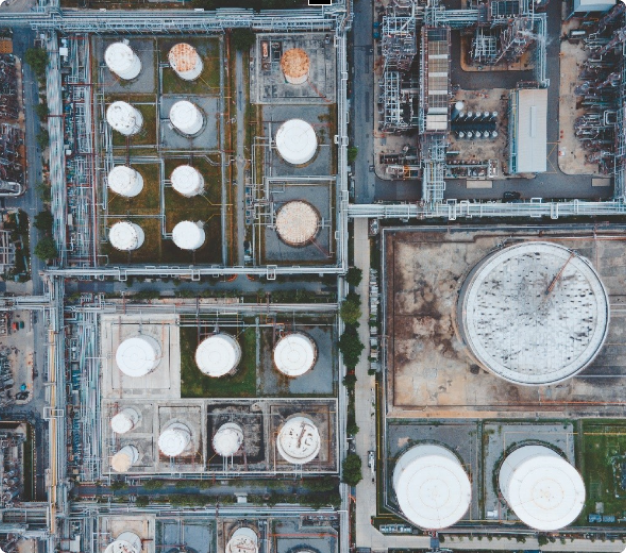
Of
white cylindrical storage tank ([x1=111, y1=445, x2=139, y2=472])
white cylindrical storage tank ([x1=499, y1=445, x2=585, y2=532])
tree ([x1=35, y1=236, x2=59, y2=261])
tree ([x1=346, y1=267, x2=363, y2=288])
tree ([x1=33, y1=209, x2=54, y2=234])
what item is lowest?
white cylindrical storage tank ([x1=499, y1=445, x2=585, y2=532])

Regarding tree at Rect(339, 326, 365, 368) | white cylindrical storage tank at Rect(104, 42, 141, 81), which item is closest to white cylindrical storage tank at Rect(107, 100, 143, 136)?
white cylindrical storage tank at Rect(104, 42, 141, 81)

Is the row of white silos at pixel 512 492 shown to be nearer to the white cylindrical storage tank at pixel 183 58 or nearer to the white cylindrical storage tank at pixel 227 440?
the white cylindrical storage tank at pixel 227 440

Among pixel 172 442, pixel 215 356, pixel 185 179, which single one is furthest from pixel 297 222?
pixel 172 442

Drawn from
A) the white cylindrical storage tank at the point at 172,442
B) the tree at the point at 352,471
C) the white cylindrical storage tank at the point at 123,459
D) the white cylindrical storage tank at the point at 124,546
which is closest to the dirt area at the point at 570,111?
the tree at the point at 352,471

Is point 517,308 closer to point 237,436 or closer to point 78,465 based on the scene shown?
point 237,436

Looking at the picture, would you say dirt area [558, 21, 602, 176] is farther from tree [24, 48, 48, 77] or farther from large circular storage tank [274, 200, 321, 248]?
tree [24, 48, 48, 77]
